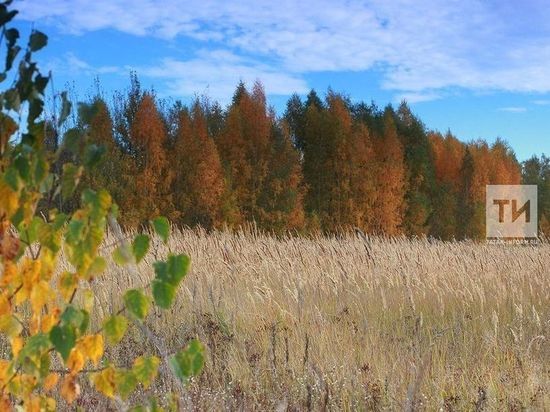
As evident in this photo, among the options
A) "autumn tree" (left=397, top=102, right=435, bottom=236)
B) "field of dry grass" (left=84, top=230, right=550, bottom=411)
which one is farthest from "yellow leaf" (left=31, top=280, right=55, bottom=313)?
"autumn tree" (left=397, top=102, right=435, bottom=236)

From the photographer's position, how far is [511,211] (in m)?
39.7

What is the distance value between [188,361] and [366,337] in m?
3.10

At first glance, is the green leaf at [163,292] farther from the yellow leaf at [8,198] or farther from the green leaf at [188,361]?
the yellow leaf at [8,198]

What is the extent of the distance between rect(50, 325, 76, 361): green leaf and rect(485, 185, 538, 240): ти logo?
36.1m

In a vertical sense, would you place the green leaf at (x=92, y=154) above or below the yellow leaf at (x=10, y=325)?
above

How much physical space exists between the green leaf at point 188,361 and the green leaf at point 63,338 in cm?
26

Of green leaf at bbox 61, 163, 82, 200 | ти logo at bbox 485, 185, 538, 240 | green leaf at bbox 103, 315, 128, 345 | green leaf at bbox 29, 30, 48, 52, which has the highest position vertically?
green leaf at bbox 29, 30, 48, 52

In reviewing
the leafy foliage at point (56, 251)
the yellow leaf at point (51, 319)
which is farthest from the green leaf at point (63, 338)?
the yellow leaf at point (51, 319)

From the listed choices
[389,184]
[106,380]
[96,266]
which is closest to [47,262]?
[96,266]

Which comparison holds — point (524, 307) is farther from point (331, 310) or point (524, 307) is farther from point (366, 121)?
point (366, 121)

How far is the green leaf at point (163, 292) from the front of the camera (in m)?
1.68

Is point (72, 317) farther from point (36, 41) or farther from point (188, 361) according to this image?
point (36, 41)

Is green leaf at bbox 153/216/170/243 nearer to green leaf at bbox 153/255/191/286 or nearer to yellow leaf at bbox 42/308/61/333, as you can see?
green leaf at bbox 153/255/191/286

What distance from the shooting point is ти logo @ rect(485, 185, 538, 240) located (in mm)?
37938
